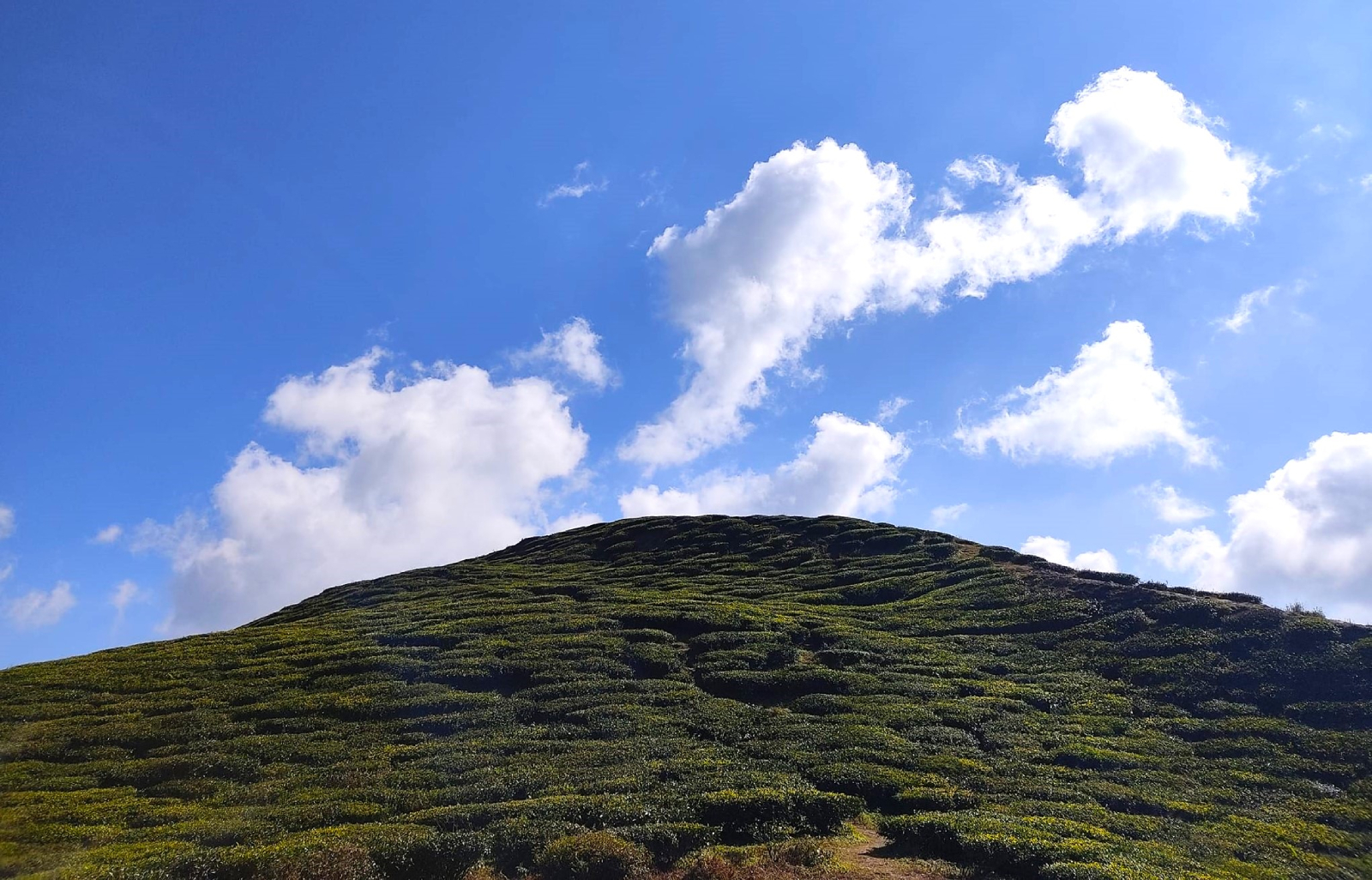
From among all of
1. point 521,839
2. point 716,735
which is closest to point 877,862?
point 521,839

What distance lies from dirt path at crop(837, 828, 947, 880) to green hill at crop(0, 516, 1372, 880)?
2.83 ft

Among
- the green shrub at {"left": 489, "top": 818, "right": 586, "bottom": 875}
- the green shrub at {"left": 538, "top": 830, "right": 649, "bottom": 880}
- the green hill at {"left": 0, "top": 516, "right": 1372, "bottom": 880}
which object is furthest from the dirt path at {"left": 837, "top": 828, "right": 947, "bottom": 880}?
the green shrub at {"left": 489, "top": 818, "right": 586, "bottom": 875}

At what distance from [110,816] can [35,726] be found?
14.9 meters

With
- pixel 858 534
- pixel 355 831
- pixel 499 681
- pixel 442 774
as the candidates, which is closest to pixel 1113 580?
pixel 858 534

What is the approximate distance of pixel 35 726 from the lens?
110 feet

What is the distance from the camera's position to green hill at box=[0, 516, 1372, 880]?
21406 mm

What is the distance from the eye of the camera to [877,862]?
814 inches

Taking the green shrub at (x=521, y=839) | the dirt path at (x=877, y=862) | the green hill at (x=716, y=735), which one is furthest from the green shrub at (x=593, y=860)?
the dirt path at (x=877, y=862)

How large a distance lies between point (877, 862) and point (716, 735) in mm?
11582

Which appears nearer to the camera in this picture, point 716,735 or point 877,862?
point 877,862

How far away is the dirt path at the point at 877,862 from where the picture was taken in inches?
781

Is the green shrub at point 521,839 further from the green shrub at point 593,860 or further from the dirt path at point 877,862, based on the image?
the dirt path at point 877,862

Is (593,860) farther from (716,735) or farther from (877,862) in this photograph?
(716,735)

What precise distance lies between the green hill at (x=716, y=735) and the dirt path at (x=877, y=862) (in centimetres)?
86
